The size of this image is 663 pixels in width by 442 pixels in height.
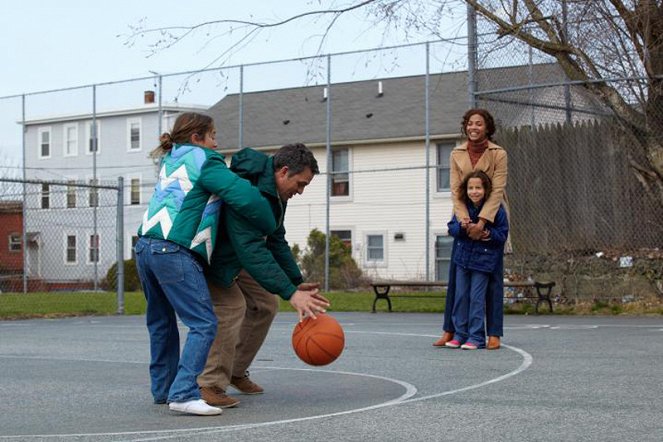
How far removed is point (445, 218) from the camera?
38.9 meters

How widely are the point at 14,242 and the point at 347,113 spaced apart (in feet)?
42.8

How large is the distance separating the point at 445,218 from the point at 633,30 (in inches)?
782

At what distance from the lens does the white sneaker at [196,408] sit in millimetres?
7273

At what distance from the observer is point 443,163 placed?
38.4 m

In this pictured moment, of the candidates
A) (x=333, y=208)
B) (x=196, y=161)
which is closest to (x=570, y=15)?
(x=196, y=161)

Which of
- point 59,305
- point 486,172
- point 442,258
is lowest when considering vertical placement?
point 59,305

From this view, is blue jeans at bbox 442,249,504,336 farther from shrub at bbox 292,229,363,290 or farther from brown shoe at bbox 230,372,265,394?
shrub at bbox 292,229,363,290

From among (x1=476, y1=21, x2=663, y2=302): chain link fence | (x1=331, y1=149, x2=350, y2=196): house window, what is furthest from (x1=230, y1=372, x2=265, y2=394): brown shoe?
(x1=331, y1=149, x2=350, y2=196): house window

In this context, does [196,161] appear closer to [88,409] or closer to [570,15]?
→ [88,409]

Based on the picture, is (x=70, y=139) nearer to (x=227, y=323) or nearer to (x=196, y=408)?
(x=227, y=323)

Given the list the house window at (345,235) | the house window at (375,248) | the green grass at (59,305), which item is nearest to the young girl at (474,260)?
the green grass at (59,305)

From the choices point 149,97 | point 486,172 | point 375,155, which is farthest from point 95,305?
point 149,97

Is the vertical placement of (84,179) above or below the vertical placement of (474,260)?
above

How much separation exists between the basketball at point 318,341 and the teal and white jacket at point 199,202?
644mm
